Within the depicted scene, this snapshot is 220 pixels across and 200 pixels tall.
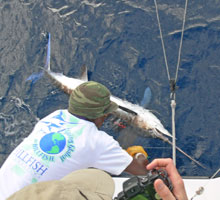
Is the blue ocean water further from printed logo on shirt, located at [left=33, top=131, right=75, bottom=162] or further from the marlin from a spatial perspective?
printed logo on shirt, located at [left=33, top=131, right=75, bottom=162]

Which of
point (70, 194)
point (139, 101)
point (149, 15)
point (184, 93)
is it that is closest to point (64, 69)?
point (139, 101)

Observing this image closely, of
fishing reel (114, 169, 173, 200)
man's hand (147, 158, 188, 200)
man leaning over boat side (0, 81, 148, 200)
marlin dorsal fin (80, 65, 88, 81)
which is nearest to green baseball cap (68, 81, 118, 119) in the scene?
man leaning over boat side (0, 81, 148, 200)

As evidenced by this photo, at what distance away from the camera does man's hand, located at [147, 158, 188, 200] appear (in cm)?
160

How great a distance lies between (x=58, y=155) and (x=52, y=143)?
0.39ft

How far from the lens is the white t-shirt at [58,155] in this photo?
2.27 meters

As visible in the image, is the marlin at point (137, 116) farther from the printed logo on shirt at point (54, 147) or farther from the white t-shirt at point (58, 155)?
the printed logo on shirt at point (54, 147)

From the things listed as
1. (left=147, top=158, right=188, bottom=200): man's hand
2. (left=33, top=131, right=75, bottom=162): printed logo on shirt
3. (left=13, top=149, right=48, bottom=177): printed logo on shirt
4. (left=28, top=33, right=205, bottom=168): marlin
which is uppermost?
(left=147, top=158, right=188, bottom=200): man's hand

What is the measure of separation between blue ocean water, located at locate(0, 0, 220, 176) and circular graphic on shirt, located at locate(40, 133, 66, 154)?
7.08 ft

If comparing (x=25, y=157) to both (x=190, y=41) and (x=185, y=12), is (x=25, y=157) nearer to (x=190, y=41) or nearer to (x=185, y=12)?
(x=190, y=41)

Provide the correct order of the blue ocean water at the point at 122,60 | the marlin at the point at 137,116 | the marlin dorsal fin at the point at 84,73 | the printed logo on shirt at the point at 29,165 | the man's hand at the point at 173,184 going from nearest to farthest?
the man's hand at the point at 173,184 → the printed logo on shirt at the point at 29,165 → the marlin at the point at 137,116 → the blue ocean water at the point at 122,60 → the marlin dorsal fin at the point at 84,73

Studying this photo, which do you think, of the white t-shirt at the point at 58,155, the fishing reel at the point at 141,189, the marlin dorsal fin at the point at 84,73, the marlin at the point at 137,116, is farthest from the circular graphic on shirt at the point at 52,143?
the marlin dorsal fin at the point at 84,73

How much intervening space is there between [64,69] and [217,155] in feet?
10.5

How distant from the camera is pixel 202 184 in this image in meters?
3.32

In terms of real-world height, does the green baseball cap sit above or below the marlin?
above
